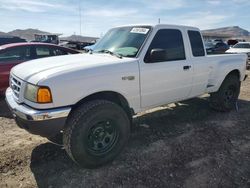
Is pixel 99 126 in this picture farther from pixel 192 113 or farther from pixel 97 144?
pixel 192 113

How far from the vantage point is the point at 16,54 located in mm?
7152

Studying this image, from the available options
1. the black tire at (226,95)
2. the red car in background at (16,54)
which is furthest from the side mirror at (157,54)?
the red car in background at (16,54)

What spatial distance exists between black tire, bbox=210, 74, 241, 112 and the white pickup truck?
3.52ft

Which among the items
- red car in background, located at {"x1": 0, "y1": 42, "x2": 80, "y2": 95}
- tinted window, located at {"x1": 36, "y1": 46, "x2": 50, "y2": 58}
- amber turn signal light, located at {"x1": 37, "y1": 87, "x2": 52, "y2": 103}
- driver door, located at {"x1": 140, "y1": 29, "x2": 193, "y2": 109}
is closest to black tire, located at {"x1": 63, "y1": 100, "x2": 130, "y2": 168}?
amber turn signal light, located at {"x1": 37, "y1": 87, "x2": 52, "y2": 103}

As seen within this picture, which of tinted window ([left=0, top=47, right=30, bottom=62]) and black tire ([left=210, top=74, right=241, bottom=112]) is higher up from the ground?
tinted window ([left=0, top=47, right=30, bottom=62])

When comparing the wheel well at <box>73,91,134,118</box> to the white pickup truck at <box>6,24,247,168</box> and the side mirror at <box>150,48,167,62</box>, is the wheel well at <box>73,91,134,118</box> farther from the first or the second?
the side mirror at <box>150,48,167,62</box>

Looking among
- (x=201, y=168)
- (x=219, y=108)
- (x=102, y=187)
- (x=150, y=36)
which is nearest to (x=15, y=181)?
(x=102, y=187)

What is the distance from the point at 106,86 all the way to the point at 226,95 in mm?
3797

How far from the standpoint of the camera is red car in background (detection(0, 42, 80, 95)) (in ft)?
22.3

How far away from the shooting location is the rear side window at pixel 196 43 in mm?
5055

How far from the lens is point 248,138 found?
192 inches

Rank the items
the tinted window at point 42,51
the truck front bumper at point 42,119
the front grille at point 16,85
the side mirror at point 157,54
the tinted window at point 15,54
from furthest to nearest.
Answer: the tinted window at point 42,51 < the tinted window at point 15,54 < the side mirror at point 157,54 < the front grille at point 16,85 < the truck front bumper at point 42,119

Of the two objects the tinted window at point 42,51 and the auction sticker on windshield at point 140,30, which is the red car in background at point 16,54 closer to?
the tinted window at point 42,51

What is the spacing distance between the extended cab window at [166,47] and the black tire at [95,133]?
1020 millimetres
